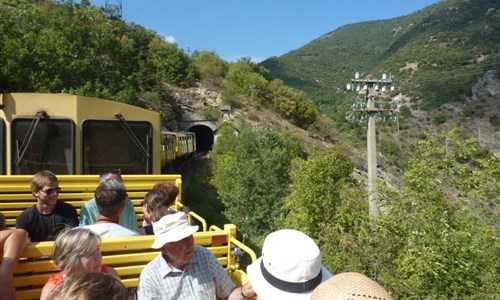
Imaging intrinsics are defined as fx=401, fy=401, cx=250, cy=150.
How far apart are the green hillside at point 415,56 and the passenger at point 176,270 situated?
86.5 meters

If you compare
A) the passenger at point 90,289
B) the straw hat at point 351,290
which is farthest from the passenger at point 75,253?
the straw hat at point 351,290

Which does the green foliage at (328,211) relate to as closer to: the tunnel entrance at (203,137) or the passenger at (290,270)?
the passenger at (290,270)

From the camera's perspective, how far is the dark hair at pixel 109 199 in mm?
3104

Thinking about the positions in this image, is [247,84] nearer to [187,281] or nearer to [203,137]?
[203,137]

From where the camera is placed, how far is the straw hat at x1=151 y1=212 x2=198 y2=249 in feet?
8.54

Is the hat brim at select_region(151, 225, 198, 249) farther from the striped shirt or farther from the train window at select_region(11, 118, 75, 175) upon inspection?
the train window at select_region(11, 118, 75, 175)

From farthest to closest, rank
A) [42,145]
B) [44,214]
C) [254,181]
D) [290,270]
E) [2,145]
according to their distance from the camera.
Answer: [254,181] → [42,145] → [2,145] → [44,214] → [290,270]

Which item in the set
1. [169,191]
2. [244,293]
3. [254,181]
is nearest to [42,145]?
[169,191]

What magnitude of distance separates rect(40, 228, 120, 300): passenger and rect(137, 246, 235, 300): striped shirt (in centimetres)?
44

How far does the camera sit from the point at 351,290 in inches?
56.9

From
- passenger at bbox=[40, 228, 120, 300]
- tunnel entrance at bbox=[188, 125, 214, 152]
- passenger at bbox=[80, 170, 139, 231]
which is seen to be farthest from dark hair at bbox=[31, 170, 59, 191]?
tunnel entrance at bbox=[188, 125, 214, 152]

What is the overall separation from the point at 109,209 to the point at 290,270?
1773 millimetres

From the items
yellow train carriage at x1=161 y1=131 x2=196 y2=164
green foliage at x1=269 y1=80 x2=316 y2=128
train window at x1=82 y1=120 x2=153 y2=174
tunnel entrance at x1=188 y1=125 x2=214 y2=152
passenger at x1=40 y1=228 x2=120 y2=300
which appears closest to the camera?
passenger at x1=40 y1=228 x2=120 y2=300

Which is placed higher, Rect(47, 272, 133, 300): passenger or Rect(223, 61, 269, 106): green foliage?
Rect(223, 61, 269, 106): green foliage
